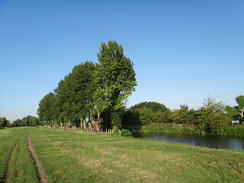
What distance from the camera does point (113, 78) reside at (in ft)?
115

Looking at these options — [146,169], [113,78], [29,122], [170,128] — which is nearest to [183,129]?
[170,128]

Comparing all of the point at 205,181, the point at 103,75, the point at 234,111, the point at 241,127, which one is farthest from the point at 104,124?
the point at 234,111

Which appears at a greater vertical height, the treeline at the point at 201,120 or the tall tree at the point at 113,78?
the tall tree at the point at 113,78

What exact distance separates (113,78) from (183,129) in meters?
28.2

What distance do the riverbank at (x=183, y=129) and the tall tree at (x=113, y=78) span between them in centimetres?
2381

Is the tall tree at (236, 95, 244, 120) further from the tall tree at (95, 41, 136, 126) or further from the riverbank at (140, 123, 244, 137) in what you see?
the tall tree at (95, 41, 136, 126)

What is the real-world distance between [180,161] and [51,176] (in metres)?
7.39

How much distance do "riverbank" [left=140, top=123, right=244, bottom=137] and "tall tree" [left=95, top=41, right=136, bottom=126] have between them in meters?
23.8

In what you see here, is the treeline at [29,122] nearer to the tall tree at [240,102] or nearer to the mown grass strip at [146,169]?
the tall tree at [240,102]

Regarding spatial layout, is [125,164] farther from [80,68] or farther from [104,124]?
[80,68]

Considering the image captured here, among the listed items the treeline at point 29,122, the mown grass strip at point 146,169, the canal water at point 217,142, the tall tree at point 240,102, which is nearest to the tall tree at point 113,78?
the canal water at point 217,142

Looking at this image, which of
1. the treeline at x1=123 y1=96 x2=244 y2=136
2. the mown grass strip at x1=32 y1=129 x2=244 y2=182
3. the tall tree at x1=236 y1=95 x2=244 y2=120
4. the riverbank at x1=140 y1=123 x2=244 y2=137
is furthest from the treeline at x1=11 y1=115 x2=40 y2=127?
the mown grass strip at x1=32 y1=129 x2=244 y2=182

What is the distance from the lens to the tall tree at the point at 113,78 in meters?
34.2

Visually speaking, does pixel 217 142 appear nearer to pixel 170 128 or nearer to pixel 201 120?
pixel 201 120
